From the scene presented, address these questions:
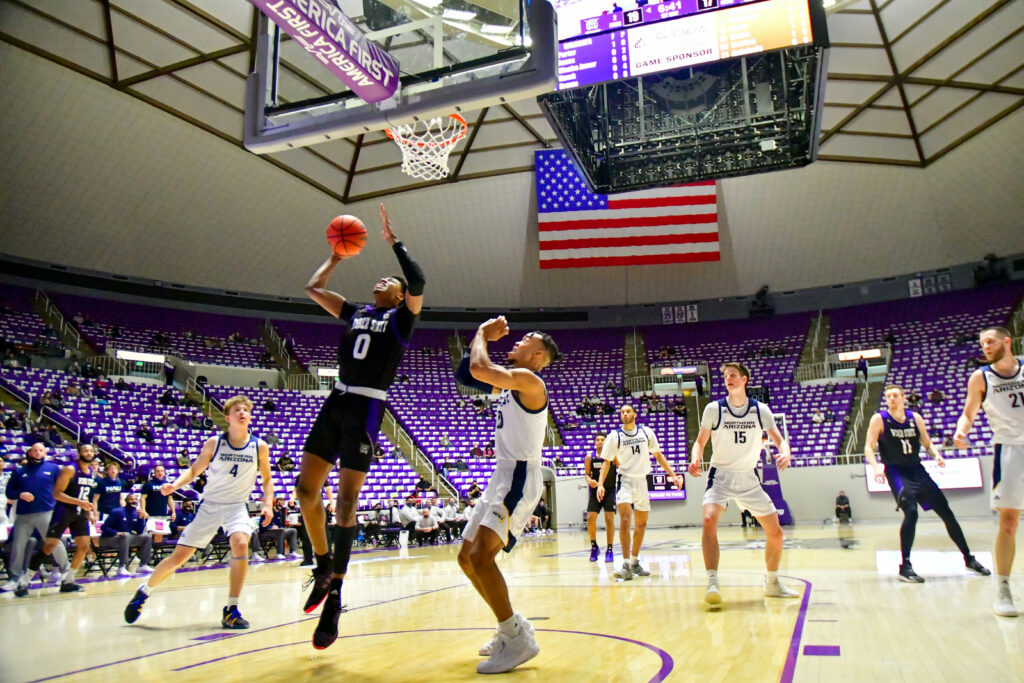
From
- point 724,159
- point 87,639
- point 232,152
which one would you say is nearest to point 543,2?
point 87,639

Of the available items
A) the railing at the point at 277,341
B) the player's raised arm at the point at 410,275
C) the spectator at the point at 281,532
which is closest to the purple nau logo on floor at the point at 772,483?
the spectator at the point at 281,532

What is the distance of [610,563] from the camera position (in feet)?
33.6

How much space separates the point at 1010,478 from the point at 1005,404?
498mm

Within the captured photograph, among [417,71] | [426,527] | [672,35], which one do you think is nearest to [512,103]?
[672,35]

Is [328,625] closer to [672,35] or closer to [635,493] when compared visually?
[635,493]

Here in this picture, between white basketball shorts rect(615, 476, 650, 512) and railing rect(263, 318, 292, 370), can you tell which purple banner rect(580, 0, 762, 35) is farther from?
railing rect(263, 318, 292, 370)

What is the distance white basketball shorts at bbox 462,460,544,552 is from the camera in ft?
13.0

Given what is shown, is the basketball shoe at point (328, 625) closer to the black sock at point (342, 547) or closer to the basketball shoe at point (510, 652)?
the black sock at point (342, 547)

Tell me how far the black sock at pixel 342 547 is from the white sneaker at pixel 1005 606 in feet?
13.1

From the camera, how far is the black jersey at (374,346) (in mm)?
4438

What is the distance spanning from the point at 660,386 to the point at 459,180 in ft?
40.0

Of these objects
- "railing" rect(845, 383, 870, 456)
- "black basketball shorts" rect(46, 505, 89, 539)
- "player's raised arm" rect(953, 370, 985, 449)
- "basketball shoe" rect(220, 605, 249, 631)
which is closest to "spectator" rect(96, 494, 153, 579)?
"black basketball shorts" rect(46, 505, 89, 539)

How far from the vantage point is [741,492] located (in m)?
5.86

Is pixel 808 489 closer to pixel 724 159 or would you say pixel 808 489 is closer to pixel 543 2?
pixel 724 159
